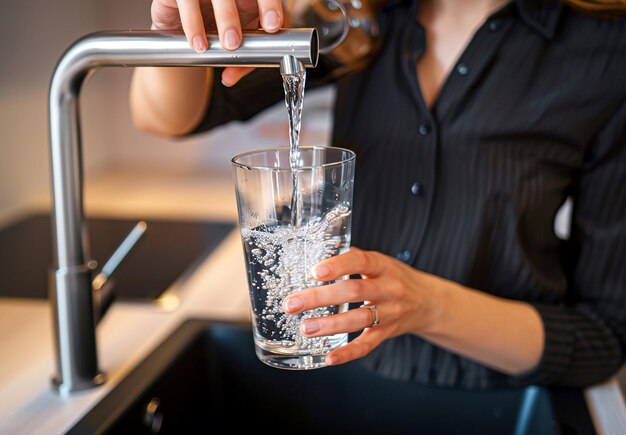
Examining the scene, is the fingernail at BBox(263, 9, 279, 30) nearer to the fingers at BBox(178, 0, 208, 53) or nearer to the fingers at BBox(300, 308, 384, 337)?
the fingers at BBox(178, 0, 208, 53)

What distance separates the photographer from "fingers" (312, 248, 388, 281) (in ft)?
2.20

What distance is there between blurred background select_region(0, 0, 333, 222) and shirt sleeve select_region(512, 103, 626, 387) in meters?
1.04

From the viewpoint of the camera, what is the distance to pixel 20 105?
184 cm

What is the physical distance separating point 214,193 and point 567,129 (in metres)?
1.20

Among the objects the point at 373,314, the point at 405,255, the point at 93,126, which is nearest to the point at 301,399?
the point at 405,255

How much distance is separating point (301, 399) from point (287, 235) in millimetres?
534

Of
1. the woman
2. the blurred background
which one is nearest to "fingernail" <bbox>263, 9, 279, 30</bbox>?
the woman

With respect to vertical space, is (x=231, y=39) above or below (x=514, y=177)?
above

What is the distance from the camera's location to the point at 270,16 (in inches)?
26.9

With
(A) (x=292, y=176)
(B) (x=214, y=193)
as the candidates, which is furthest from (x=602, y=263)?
(B) (x=214, y=193)

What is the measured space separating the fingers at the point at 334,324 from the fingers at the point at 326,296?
0.05 ft

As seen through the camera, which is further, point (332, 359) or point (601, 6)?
point (601, 6)

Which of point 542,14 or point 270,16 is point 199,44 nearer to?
point 270,16

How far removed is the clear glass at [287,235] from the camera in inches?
26.4
